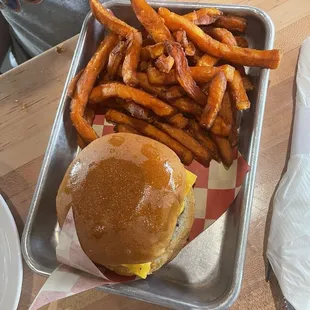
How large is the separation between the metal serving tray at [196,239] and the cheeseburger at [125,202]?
0.50 feet

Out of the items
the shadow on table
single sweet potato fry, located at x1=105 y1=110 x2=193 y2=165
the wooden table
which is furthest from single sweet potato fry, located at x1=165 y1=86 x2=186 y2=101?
the shadow on table

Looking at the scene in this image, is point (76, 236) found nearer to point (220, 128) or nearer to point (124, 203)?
point (124, 203)

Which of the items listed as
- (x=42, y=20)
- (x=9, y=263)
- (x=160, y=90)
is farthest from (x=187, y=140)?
(x=42, y=20)

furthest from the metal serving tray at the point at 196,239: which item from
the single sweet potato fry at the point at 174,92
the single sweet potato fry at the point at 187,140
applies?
the single sweet potato fry at the point at 174,92

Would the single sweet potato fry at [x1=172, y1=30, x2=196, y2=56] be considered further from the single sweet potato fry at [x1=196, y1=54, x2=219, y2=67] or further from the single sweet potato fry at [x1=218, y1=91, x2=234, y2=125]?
the single sweet potato fry at [x1=218, y1=91, x2=234, y2=125]

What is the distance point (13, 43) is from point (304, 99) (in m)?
1.31

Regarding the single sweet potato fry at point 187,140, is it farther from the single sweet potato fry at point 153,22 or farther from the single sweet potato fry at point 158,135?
the single sweet potato fry at point 153,22

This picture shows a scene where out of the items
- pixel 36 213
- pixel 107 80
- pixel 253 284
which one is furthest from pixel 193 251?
pixel 107 80

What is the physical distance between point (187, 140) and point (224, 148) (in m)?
0.11

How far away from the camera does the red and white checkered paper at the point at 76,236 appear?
1.07 meters

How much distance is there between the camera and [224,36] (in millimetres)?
1350

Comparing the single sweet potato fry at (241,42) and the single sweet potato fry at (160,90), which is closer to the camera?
the single sweet potato fry at (160,90)

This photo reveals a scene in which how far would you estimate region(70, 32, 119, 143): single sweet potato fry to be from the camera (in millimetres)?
1336

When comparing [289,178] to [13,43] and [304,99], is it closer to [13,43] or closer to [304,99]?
[304,99]
